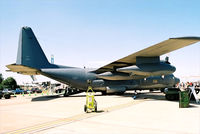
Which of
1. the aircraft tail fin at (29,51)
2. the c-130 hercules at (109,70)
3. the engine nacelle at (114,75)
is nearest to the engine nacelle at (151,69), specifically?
the c-130 hercules at (109,70)

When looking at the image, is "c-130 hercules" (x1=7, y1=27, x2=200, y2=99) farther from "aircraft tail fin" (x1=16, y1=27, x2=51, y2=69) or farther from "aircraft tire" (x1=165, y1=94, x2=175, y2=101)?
"aircraft tire" (x1=165, y1=94, x2=175, y2=101)

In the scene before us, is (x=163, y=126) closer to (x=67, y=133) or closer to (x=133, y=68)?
(x=67, y=133)

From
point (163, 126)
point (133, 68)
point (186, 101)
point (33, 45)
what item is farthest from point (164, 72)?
point (33, 45)

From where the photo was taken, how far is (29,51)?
23109mm

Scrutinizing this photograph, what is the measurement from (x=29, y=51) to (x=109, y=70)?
40.6ft

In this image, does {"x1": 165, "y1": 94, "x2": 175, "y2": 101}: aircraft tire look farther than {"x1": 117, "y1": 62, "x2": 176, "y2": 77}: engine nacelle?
A: No

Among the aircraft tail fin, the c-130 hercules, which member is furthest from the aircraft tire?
the aircraft tail fin

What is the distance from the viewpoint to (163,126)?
760 cm

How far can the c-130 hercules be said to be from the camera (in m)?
20.2

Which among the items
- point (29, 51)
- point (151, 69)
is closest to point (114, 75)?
point (151, 69)

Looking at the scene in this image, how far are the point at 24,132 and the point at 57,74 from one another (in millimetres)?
17595

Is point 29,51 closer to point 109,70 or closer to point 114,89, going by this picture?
point 109,70

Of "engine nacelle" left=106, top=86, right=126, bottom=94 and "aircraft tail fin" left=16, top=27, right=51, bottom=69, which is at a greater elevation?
"aircraft tail fin" left=16, top=27, right=51, bottom=69

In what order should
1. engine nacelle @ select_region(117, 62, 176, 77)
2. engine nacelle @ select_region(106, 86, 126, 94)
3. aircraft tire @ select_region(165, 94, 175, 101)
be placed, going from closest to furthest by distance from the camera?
aircraft tire @ select_region(165, 94, 175, 101)
engine nacelle @ select_region(117, 62, 176, 77)
engine nacelle @ select_region(106, 86, 126, 94)
